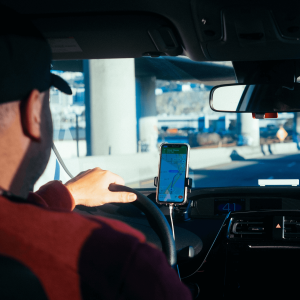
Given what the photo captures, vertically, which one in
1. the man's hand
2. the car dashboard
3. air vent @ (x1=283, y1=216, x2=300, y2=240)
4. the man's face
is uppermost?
the man's face

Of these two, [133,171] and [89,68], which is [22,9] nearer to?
[133,171]

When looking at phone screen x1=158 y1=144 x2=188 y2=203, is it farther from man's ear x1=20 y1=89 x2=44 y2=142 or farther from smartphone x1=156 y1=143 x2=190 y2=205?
man's ear x1=20 y1=89 x2=44 y2=142

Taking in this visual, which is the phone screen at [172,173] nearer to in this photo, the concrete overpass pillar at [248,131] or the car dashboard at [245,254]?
the car dashboard at [245,254]

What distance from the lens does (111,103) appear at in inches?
482

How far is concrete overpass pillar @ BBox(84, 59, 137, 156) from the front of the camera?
11984 mm

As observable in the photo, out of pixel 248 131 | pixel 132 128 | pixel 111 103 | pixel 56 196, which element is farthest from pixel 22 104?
pixel 248 131

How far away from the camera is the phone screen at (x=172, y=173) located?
267 cm

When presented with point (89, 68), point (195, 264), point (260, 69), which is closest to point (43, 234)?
point (195, 264)

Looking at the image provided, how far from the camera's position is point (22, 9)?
1.97m

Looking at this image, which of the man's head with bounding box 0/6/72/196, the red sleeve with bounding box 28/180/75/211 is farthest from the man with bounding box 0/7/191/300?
the red sleeve with bounding box 28/180/75/211

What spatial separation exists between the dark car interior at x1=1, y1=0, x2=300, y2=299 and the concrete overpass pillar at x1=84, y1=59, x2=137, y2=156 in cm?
951

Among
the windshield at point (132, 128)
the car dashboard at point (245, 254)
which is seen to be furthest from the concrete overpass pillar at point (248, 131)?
the car dashboard at point (245, 254)

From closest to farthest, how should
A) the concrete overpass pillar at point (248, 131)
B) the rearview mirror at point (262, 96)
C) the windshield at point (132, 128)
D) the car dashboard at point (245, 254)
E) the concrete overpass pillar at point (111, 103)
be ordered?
the car dashboard at point (245, 254), the rearview mirror at point (262, 96), the windshield at point (132, 128), the concrete overpass pillar at point (111, 103), the concrete overpass pillar at point (248, 131)

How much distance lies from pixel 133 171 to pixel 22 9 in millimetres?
8671
